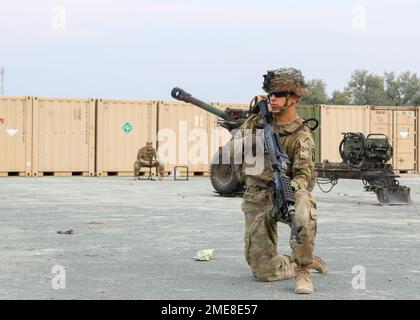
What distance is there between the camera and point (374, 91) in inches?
2857

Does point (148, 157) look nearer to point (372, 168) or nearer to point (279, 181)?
point (372, 168)

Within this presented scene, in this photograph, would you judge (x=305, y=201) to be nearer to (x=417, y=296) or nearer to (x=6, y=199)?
(x=417, y=296)

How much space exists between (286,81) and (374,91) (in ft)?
224

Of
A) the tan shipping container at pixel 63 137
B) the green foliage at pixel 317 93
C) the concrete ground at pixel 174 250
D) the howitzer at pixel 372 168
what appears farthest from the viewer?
the green foliage at pixel 317 93

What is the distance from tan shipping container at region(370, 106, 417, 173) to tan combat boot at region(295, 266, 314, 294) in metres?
26.3

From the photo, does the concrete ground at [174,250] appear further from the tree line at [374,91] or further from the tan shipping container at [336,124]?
the tree line at [374,91]

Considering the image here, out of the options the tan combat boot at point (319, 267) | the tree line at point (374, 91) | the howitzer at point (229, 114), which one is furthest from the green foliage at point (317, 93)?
the tan combat boot at point (319, 267)

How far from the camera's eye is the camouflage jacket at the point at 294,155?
238 inches

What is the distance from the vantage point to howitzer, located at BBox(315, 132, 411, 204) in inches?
583

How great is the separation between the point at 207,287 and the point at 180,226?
4.49 m

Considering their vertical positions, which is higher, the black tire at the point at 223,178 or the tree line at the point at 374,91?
the tree line at the point at 374,91

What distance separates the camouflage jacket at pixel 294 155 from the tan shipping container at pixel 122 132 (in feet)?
72.3

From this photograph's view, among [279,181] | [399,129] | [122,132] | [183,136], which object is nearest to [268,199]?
[279,181]
